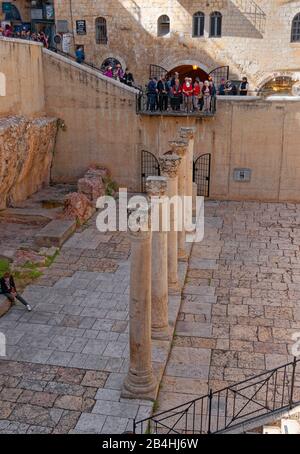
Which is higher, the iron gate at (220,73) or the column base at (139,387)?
the iron gate at (220,73)

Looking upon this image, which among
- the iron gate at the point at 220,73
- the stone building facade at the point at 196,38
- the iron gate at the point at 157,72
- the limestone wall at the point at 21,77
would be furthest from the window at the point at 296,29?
the limestone wall at the point at 21,77

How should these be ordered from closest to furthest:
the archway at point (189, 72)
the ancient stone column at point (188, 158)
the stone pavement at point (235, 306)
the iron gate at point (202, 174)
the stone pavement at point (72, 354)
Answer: the stone pavement at point (72, 354), the stone pavement at point (235, 306), the ancient stone column at point (188, 158), the iron gate at point (202, 174), the archway at point (189, 72)

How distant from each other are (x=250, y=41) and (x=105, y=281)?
18.1 m

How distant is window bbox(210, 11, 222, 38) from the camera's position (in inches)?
1076

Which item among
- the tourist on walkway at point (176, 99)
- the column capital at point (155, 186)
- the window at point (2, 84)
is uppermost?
the window at point (2, 84)

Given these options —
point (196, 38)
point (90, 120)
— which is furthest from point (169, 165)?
point (196, 38)

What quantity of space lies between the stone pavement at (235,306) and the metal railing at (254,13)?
1187 cm

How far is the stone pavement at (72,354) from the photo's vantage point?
912 centimetres

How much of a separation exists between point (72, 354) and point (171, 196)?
4.29 m

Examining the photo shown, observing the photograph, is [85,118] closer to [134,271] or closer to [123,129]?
[123,129]

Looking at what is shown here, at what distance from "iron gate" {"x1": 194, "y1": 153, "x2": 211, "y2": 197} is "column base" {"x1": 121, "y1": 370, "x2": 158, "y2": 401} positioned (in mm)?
13896

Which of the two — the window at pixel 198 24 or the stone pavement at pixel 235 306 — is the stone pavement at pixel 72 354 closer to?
the stone pavement at pixel 235 306

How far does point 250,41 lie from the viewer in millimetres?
27141
